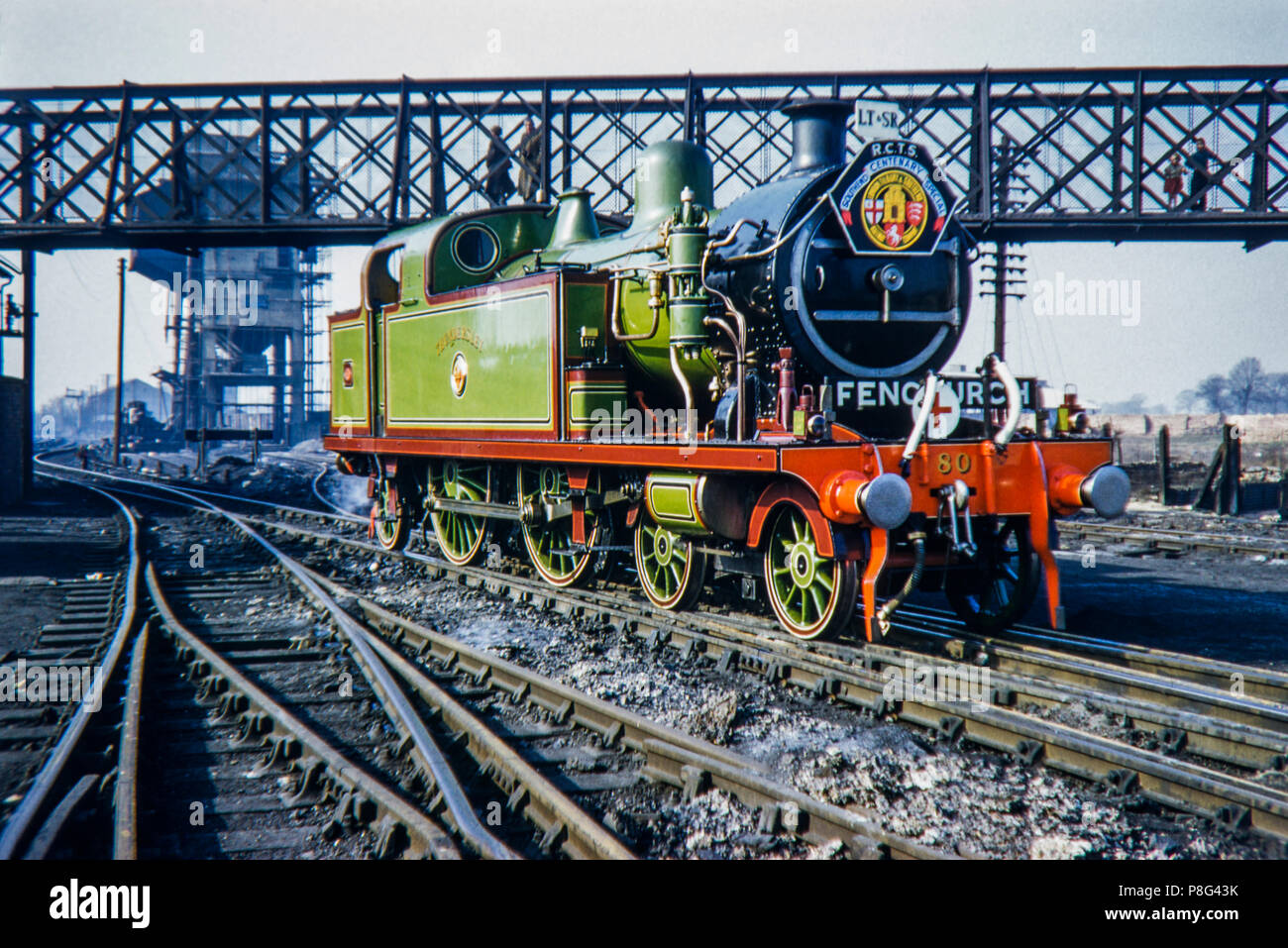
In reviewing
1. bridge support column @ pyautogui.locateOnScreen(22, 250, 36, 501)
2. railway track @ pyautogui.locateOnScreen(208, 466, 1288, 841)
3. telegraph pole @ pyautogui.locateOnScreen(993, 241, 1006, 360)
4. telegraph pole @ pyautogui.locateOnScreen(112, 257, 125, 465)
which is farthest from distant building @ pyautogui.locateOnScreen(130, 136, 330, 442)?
railway track @ pyautogui.locateOnScreen(208, 466, 1288, 841)

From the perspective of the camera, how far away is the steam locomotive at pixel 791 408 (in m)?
6.44

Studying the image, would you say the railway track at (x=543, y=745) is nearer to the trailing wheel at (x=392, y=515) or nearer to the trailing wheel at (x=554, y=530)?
the trailing wheel at (x=554, y=530)

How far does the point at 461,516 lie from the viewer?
442 inches

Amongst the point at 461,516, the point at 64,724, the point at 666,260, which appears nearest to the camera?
the point at 64,724

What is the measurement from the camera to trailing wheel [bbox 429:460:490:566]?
10750 mm

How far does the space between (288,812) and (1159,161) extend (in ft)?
45.6

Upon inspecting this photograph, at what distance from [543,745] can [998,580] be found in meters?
3.75

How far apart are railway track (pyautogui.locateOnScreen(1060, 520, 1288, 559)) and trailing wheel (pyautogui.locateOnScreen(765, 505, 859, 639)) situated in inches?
284

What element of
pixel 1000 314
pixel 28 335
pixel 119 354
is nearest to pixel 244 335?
pixel 119 354

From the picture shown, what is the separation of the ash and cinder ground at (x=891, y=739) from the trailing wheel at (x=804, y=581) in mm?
761

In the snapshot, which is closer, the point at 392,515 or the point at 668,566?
the point at 668,566

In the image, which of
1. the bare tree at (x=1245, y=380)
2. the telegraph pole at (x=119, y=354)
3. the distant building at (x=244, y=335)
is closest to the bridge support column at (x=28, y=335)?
the telegraph pole at (x=119, y=354)

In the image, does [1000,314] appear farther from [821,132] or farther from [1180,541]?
[821,132]
